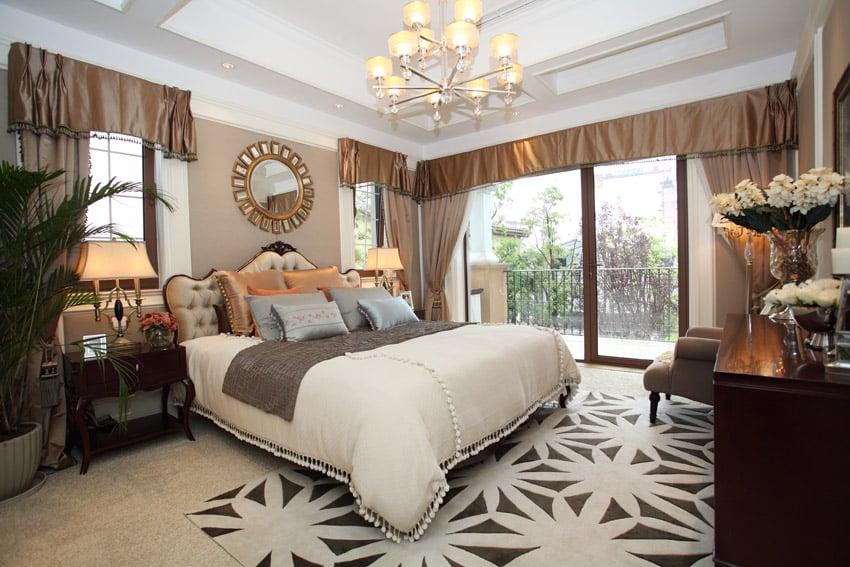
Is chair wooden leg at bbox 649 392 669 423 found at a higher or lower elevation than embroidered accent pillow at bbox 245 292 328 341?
lower

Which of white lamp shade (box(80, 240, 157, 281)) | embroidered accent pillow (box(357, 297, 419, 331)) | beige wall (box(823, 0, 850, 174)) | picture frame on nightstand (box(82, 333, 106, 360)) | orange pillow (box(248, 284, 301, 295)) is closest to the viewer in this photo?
beige wall (box(823, 0, 850, 174))

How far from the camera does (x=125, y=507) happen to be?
214 cm

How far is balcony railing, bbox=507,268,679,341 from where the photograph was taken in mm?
4387

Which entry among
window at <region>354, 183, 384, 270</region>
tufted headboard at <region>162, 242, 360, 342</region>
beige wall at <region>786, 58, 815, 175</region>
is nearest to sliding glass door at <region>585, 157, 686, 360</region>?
beige wall at <region>786, 58, 815, 175</region>

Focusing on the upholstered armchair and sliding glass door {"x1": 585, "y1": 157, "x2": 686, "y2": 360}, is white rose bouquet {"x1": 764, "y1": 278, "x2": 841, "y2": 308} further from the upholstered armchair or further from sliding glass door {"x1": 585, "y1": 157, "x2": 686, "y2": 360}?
sliding glass door {"x1": 585, "y1": 157, "x2": 686, "y2": 360}

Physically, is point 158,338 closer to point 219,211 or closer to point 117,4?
point 219,211

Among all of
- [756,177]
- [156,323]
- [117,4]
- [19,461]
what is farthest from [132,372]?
[756,177]

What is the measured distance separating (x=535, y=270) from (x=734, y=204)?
9.49 feet

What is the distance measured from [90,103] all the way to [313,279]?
1953 mm

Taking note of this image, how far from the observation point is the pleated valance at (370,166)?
15.1 feet

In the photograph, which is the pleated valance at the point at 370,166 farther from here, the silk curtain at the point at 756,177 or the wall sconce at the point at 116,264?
the silk curtain at the point at 756,177

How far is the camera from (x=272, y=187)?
4.07 meters

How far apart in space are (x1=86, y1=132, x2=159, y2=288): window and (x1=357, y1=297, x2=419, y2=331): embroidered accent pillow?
160 cm

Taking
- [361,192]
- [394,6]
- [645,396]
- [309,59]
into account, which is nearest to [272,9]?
[309,59]
